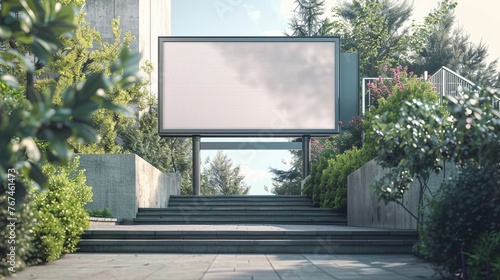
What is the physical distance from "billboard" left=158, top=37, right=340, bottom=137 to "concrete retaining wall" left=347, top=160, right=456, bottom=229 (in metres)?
6.94

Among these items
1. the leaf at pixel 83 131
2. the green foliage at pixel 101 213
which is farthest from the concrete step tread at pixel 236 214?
the leaf at pixel 83 131

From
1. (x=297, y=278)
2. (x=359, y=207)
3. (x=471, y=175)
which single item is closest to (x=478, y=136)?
(x=471, y=175)

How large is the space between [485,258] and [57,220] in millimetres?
6626

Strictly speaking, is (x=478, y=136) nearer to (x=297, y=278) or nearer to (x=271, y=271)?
(x=297, y=278)

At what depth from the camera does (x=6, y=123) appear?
2.63 metres

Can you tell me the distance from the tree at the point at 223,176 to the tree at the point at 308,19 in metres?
11.3

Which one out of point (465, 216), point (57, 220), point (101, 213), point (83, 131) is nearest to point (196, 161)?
point (101, 213)

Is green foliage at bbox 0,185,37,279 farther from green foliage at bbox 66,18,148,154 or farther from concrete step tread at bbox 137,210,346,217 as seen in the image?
green foliage at bbox 66,18,148,154

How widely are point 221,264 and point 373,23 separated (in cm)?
3635

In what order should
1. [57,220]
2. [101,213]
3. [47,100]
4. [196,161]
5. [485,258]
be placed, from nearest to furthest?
[47,100]
[485,258]
[57,220]
[101,213]
[196,161]

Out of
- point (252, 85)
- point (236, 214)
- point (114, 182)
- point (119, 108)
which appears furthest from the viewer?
point (252, 85)

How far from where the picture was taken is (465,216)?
305 inches

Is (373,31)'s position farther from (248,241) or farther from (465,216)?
(465,216)

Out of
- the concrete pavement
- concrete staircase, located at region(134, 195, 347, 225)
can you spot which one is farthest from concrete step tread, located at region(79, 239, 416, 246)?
concrete staircase, located at region(134, 195, 347, 225)
